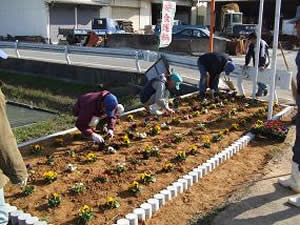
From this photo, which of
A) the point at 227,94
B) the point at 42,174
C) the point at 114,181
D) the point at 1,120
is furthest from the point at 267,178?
the point at 227,94

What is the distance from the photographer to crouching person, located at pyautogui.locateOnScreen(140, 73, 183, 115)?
7.55m

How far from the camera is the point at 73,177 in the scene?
5.03 meters

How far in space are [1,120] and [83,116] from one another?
10.2ft

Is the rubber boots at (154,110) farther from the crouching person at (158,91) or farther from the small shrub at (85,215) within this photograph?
the small shrub at (85,215)

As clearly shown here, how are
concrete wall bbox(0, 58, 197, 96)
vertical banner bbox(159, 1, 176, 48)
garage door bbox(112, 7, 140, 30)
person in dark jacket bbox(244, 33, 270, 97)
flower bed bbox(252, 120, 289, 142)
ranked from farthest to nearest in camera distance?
garage door bbox(112, 7, 140, 30), concrete wall bbox(0, 58, 197, 96), vertical banner bbox(159, 1, 176, 48), person in dark jacket bbox(244, 33, 270, 97), flower bed bbox(252, 120, 289, 142)

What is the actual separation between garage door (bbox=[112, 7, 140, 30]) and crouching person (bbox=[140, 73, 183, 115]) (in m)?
30.4

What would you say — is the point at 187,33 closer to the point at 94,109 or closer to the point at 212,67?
the point at 212,67

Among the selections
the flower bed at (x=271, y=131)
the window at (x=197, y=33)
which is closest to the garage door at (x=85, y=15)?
the window at (x=197, y=33)

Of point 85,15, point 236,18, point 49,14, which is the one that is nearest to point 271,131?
point 49,14

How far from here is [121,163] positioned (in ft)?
17.8

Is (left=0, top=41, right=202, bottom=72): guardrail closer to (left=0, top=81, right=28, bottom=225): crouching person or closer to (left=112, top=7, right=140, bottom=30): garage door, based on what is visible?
(left=0, top=81, right=28, bottom=225): crouching person

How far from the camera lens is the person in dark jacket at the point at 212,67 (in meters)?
9.35

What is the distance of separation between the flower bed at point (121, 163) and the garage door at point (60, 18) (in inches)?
1004

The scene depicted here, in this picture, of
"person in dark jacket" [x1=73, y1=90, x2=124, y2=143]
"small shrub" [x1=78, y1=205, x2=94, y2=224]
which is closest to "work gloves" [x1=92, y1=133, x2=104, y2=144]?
"person in dark jacket" [x1=73, y1=90, x2=124, y2=143]
